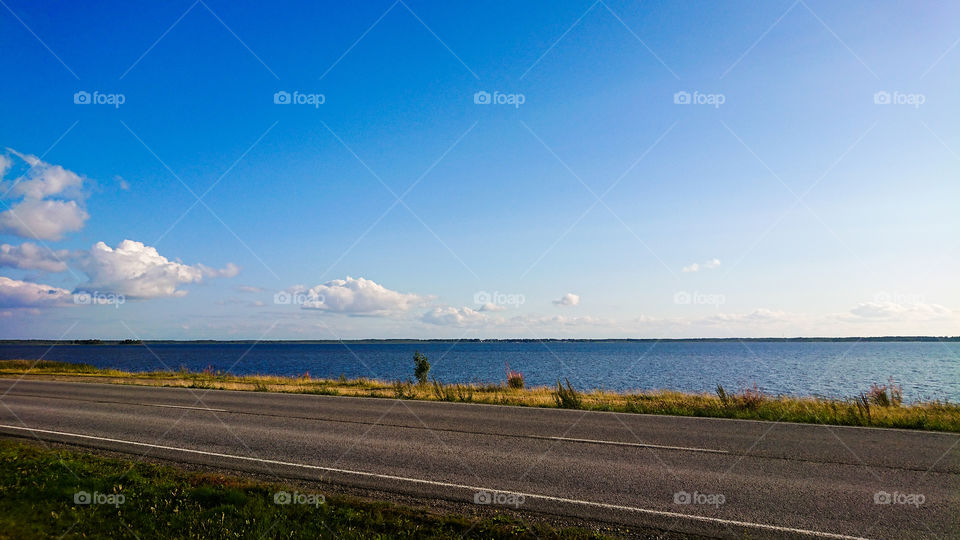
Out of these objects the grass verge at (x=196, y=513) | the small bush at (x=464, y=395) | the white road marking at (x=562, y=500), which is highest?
the small bush at (x=464, y=395)

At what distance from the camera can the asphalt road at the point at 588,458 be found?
685cm

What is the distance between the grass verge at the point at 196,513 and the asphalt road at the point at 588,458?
35.9 inches

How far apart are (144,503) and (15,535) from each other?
1331mm

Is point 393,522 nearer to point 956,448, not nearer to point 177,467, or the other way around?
point 177,467

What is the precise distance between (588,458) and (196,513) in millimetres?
6172

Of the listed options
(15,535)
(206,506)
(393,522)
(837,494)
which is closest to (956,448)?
(837,494)

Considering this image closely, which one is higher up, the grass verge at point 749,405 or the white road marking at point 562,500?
the grass verge at point 749,405

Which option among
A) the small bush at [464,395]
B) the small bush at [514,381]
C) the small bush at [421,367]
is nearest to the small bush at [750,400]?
Answer: the small bush at [464,395]

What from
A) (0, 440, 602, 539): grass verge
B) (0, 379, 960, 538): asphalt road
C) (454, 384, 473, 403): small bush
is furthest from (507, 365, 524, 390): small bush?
(0, 440, 602, 539): grass verge

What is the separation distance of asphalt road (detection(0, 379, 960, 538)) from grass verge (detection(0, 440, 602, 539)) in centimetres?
91

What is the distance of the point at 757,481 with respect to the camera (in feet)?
26.5

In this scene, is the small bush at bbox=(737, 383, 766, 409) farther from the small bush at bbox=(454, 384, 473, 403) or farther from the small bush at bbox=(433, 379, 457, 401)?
the small bush at bbox=(433, 379, 457, 401)

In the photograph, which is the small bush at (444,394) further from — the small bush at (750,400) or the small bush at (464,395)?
the small bush at (750,400)

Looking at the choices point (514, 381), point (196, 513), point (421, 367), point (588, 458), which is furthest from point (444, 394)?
point (196, 513)
